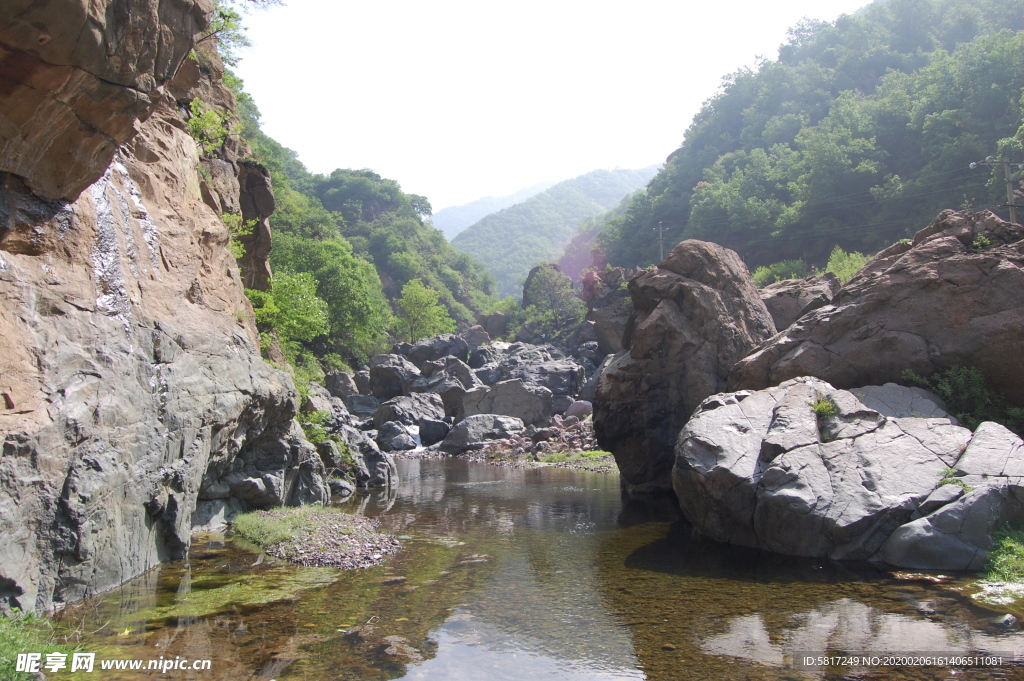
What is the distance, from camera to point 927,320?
49.6 ft

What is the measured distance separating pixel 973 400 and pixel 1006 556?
16.2 ft

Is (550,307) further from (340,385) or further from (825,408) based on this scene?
(825,408)

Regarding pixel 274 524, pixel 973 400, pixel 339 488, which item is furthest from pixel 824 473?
pixel 339 488

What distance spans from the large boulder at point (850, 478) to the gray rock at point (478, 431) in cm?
2060

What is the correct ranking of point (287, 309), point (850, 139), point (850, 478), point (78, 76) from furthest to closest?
point (850, 139) → point (287, 309) → point (850, 478) → point (78, 76)

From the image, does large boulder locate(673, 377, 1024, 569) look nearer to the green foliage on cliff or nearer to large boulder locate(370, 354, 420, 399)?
large boulder locate(370, 354, 420, 399)

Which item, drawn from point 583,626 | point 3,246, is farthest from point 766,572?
point 3,246

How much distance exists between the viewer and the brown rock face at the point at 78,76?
299 inches

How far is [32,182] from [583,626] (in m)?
9.19

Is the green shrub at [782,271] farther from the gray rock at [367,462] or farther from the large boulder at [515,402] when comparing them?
the gray rock at [367,462]

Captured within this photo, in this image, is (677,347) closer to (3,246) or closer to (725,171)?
(3,246)

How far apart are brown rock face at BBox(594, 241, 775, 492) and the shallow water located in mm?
6473

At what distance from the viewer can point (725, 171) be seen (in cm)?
8362

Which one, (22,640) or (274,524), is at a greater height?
(22,640)
